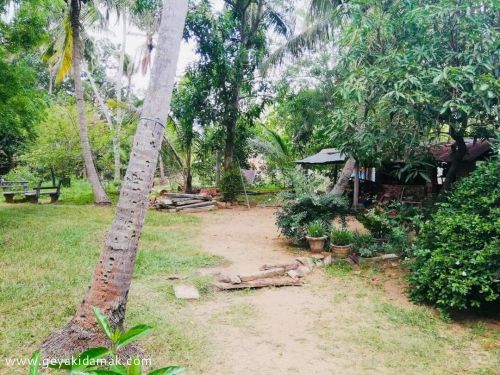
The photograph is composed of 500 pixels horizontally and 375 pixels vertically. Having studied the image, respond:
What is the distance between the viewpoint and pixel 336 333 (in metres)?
3.95

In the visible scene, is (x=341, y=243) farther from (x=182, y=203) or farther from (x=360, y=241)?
(x=182, y=203)

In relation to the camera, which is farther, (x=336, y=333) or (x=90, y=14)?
(x=90, y=14)

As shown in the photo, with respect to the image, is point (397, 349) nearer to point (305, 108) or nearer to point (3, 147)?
point (305, 108)

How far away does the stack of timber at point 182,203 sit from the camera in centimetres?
1276

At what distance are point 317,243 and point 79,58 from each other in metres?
9.67

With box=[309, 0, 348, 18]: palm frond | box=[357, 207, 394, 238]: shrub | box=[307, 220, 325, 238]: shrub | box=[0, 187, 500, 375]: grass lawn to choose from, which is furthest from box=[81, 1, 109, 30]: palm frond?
box=[357, 207, 394, 238]: shrub

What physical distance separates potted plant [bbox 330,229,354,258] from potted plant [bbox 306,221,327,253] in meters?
0.19

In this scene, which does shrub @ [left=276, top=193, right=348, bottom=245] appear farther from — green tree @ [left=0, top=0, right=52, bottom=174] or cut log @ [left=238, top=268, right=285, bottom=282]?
green tree @ [left=0, top=0, right=52, bottom=174]

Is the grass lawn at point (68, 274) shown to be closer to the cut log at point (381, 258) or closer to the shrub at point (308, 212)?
the shrub at point (308, 212)

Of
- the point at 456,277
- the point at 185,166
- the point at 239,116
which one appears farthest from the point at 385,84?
the point at 185,166

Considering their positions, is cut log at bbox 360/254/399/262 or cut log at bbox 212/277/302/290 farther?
cut log at bbox 360/254/399/262

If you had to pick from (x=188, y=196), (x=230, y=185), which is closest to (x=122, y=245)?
(x=188, y=196)

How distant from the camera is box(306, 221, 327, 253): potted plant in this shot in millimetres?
7314

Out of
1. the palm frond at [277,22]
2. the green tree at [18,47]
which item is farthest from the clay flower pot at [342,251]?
the palm frond at [277,22]
